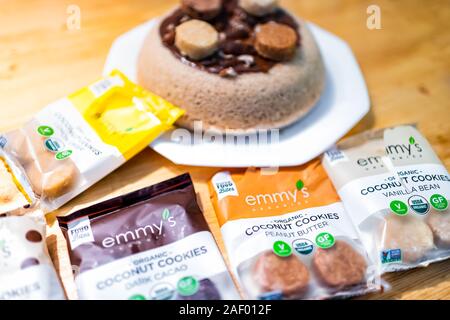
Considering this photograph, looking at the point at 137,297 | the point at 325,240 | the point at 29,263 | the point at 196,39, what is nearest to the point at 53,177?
the point at 29,263

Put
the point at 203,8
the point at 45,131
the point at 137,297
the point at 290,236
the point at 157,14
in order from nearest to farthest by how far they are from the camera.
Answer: the point at 137,297
the point at 290,236
the point at 45,131
the point at 203,8
the point at 157,14

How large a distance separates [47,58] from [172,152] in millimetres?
529

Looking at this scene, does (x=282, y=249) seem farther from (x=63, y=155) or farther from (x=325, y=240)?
(x=63, y=155)

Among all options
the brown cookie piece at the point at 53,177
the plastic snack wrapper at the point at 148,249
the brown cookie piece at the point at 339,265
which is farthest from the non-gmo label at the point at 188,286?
the brown cookie piece at the point at 53,177

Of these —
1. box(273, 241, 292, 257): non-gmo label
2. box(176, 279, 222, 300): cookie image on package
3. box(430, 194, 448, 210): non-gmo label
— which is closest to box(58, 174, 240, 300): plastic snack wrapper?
box(176, 279, 222, 300): cookie image on package

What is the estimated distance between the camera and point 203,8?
116 centimetres

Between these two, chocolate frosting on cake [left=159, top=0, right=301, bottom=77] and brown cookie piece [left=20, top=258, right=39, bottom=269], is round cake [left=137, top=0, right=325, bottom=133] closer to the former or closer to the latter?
chocolate frosting on cake [left=159, top=0, right=301, bottom=77]

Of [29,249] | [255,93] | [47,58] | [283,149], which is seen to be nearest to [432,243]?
[283,149]

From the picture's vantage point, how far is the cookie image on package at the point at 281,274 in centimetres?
85

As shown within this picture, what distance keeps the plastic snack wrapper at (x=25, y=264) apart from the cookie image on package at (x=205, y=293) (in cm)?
22

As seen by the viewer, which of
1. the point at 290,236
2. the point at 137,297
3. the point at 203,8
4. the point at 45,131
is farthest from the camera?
the point at 203,8

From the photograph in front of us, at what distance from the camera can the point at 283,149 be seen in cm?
112

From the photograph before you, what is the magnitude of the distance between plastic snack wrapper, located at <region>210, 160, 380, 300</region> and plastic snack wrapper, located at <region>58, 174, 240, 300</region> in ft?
0.16

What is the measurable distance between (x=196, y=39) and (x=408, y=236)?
1.97 feet
